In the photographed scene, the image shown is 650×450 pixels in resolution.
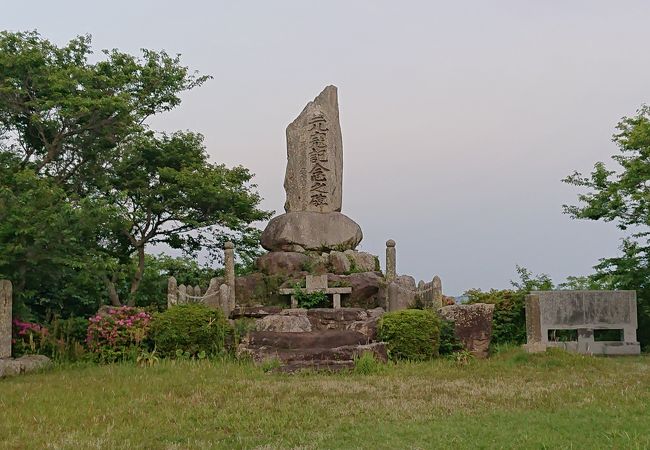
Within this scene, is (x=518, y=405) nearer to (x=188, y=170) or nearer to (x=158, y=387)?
(x=158, y=387)

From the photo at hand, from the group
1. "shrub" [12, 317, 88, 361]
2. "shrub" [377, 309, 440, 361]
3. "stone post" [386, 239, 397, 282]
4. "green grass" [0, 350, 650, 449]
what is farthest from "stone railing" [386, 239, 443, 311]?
"shrub" [12, 317, 88, 361]

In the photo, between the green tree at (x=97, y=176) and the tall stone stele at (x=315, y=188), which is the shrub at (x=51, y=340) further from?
the tall stone stele at (x=315, y=188)

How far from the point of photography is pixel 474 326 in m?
11.6

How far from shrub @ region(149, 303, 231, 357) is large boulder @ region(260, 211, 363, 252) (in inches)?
216

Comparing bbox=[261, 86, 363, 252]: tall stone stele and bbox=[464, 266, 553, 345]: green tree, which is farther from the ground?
bbox=[261, 86, 363, 252]: tall stone stele

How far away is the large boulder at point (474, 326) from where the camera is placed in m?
11.5

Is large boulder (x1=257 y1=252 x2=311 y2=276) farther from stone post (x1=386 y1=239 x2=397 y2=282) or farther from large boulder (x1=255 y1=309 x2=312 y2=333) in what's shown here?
large boulder (x1=255 y1=309 x2=312 y2=333)

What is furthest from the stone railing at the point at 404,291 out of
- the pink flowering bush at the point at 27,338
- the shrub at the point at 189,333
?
the pink flowering bush at the point at 27,338

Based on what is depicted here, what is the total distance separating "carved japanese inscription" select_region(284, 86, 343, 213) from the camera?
17.2m

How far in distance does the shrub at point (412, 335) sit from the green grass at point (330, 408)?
2.86 feet

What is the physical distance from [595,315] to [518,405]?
7.53 m

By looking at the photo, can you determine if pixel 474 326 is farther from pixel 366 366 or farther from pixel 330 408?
pixel 330 408

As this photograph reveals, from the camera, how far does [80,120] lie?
48.2 ft

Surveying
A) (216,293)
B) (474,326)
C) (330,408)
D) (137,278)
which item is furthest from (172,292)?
(330,408)
